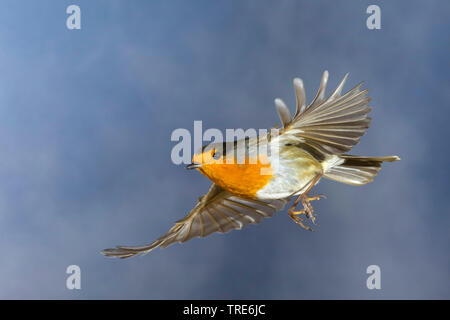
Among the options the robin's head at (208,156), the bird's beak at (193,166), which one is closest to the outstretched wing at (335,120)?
the robin's head at (208,156)

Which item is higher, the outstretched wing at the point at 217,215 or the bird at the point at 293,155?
the bird at the point at 293,155

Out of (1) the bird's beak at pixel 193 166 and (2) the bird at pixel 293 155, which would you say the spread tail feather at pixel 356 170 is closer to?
(2) the bird at pixel 293 155

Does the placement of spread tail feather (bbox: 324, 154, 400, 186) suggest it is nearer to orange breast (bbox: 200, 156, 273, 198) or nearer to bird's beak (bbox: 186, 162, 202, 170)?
orange breast (bbox: 200, 156, 273, 198)

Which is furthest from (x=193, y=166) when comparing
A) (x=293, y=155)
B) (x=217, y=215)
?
(x=217, y=215)

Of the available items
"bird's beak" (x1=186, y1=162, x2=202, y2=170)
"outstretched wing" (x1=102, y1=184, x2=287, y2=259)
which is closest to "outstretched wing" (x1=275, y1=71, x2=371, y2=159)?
"bird's beak" (x1=186, y1=162, x2=202, y2=170)

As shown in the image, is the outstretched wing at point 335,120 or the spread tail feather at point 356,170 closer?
the outstretched wing at point 335,120

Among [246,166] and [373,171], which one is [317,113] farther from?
[373,171]

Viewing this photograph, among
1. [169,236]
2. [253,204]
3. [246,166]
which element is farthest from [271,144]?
[169,236]
